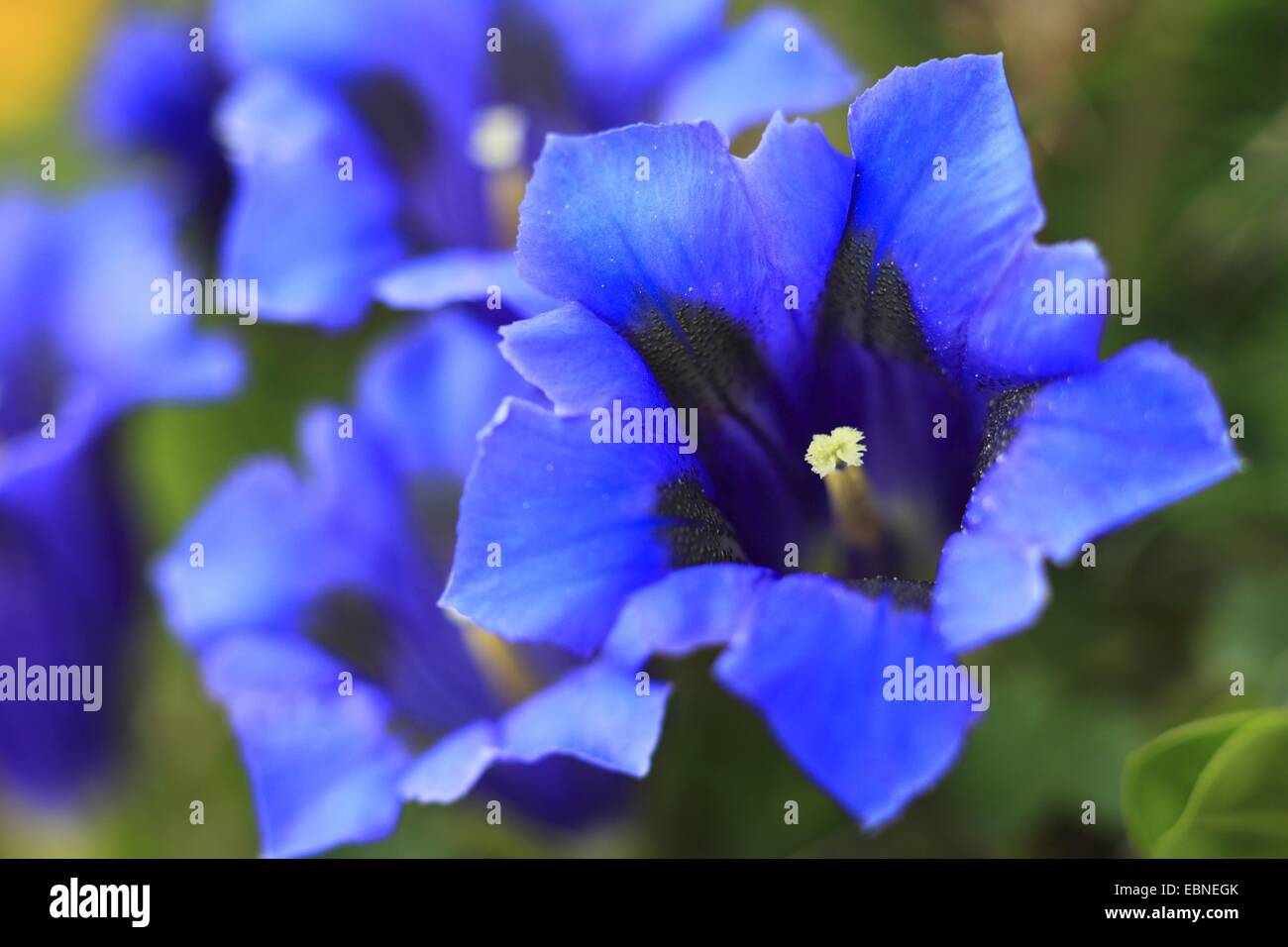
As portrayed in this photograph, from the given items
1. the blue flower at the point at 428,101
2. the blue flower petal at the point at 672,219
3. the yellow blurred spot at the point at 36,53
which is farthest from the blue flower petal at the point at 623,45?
the yellow blurred spot at the point at 36,53

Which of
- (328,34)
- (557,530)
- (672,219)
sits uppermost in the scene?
(328,34)

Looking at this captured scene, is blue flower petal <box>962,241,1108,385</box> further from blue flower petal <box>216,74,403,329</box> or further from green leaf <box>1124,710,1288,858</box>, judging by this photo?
blue flower petal <box>216,74,403,329</box>

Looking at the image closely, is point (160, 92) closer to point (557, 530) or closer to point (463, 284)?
point (463, 284)

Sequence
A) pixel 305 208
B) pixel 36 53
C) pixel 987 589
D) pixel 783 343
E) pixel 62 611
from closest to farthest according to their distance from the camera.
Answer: pixel 987 589, pixel 783 343, pixel 305 208, pixel 62 611, pixel 36 53

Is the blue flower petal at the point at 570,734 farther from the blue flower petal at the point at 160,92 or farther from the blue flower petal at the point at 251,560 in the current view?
the blue flower petal at the point at 160,92

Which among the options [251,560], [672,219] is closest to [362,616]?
[251,560]
